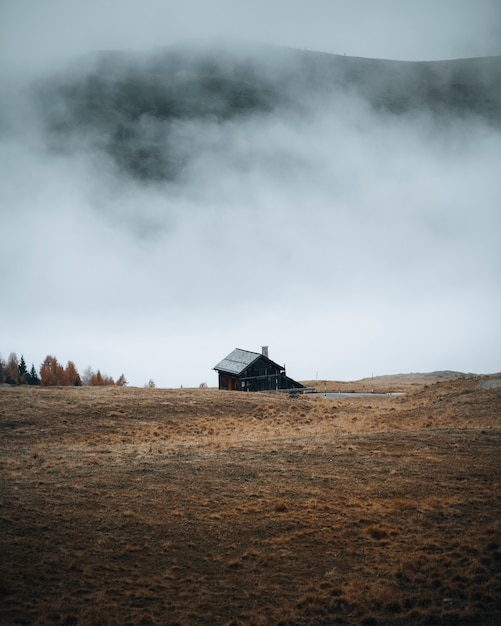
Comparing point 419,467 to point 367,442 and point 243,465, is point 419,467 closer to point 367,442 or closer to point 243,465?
point 367,442

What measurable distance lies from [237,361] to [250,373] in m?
3.39

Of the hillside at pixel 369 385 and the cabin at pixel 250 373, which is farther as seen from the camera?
the hillside at pixel 369 385

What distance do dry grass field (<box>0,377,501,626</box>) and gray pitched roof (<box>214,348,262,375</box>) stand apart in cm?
4067

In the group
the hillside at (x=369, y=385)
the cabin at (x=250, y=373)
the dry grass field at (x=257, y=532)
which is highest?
the cabin at (x=250, y=373)

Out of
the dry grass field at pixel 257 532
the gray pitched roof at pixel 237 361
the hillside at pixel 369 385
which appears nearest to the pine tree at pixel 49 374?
the hillside at pixel 369 385

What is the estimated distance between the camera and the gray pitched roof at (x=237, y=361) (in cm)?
6694

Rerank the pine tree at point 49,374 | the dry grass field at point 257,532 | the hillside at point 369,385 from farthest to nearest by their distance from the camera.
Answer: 1. the pine tree at point 49,374
2. the hillside at point 369,385
3. the dry grass field at point 257,532

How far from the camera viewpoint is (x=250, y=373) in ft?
220

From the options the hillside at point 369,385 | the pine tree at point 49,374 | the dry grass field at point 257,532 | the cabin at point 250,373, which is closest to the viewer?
the dry grass field at point 257,532

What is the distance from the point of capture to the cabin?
66438 mm

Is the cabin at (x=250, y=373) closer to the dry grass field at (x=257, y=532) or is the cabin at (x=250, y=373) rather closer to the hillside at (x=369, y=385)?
the hillside at (x=369, y=385)

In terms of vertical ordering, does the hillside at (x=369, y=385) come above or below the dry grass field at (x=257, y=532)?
below

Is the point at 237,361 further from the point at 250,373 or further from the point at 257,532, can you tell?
the point at 257,532

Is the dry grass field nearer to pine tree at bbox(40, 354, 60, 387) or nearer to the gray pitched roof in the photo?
the gray pitched roof
